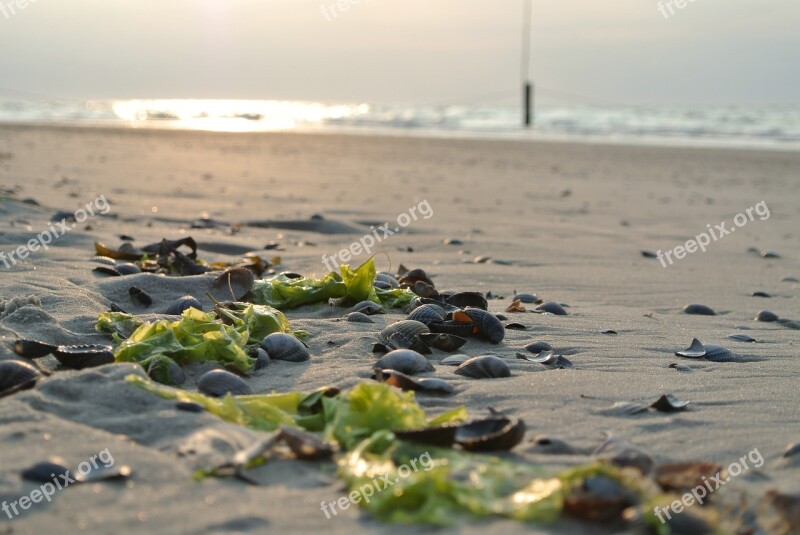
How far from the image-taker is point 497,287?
5.23 meters

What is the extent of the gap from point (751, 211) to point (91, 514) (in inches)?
384

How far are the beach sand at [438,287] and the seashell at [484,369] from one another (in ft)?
0.27

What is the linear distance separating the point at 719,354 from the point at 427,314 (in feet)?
4.17

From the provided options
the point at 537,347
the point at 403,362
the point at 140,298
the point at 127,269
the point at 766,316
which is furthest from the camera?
the point at 127,269

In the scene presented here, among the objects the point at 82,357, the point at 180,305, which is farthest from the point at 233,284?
the point at 82,357

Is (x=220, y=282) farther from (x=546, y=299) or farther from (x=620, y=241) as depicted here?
(x=620, y=241)

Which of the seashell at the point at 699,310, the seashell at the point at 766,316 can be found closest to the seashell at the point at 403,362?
the seashell at the point at 699,310

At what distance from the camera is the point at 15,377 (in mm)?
2594

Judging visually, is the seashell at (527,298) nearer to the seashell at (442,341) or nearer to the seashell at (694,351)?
the seashell at (694,351)

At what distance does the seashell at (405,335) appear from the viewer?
3430 millimetres

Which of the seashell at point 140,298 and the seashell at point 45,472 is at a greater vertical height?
the seashell at point 140,298

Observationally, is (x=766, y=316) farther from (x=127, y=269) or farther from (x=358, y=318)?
(x=127, y=269)

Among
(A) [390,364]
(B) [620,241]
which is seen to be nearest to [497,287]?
(A) [390,364]

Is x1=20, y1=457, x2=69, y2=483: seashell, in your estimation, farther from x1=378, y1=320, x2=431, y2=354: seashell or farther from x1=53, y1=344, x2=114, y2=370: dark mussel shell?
x1=378, y1=320, x2=431, y2=354: seashell
